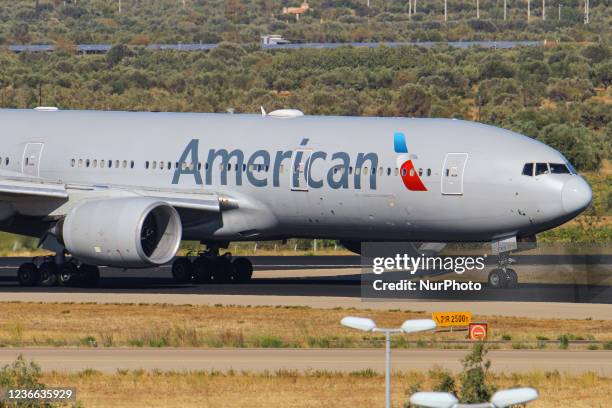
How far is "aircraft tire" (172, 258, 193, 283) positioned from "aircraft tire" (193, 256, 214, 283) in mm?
167

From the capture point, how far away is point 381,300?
4306cm

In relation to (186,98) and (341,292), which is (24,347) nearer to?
(341,292)

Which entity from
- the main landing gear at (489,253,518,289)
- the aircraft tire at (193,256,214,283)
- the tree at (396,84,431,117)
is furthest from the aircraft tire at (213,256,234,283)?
the tree at (396,84,431,117)

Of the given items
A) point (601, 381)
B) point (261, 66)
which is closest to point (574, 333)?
point (601, 381)

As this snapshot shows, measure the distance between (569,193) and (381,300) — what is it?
579 cm

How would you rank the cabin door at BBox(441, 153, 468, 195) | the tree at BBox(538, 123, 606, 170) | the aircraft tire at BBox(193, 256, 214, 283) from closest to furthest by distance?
the cabin door at BBox(441, 153, 468, 195)
the aircraft tire at BBox(193, 256, 214, 283)
the tree at BBox(538, 123, 606, 170)

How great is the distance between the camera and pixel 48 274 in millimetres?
47156

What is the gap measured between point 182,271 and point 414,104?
208 feet

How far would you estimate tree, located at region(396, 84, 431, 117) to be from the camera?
11006cm

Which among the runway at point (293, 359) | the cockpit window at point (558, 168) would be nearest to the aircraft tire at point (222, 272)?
the cockpit window at point (558, 168)

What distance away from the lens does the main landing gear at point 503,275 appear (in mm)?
43688

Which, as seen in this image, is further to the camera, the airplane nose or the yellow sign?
the airplane nose

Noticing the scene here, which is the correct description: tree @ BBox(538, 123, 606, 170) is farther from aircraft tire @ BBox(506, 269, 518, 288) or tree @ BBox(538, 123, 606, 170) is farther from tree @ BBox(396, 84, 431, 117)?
aircraft tire @ BBox(506, 269, 518, 288)

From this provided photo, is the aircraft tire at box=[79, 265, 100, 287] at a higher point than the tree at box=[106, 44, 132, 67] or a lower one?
lower
